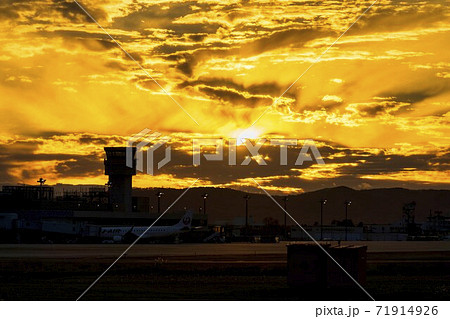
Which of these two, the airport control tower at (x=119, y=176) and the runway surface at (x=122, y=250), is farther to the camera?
the airport control tower at (x=119, y=176)

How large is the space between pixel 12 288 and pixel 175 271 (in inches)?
620

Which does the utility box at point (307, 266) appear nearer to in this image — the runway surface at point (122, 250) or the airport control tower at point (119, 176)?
the runway surface at point (122, 250)

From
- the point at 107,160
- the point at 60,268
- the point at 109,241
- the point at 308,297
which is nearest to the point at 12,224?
the point at 109,241

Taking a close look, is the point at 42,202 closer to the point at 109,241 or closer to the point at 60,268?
the point at 109,241

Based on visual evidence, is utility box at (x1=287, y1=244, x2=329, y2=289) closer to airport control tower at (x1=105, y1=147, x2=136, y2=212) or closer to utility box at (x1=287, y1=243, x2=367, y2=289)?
utility box at (x1=287, y1=243, x2=367, y2=289)

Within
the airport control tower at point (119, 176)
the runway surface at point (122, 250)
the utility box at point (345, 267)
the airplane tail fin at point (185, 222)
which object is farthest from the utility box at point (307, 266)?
the airport control tower at point (119, 176)

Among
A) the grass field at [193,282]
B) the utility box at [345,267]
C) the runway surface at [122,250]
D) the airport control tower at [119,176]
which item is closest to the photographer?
the grass field at [193,282]

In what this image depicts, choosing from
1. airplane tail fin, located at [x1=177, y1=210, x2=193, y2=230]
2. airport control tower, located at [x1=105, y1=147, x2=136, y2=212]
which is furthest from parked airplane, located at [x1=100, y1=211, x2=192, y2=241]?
airport control tower, located at [x1=105, y1=147, x2=136, y2=212]

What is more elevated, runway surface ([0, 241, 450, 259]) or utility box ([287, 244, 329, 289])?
utility box ([287, 244, 329, 289])

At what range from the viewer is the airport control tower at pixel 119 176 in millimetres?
188875

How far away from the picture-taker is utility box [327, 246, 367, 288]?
41.0m

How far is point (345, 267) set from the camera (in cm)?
4128

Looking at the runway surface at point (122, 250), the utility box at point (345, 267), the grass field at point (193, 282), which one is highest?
the utility box at point (345, 267)

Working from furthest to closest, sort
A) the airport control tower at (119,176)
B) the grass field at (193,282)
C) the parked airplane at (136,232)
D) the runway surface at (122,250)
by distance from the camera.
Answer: the airport control tower at (119,176) → the parked airplane at (136,232) → the runway surface at (122,250) → the grass field at (193,282)
